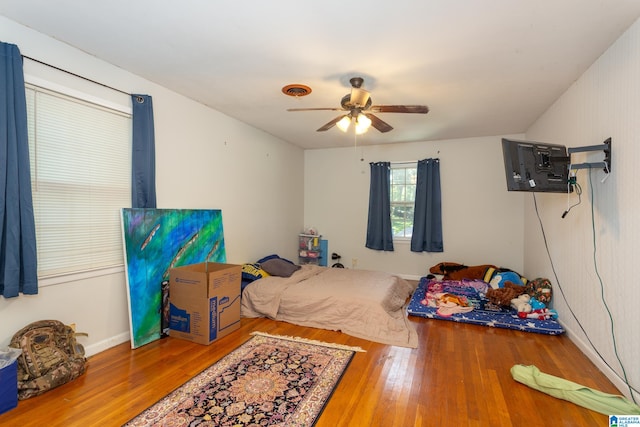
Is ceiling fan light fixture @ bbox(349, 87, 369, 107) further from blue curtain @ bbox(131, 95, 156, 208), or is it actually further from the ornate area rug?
the ornate area rug

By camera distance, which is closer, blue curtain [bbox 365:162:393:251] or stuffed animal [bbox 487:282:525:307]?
stuffed animal [bbox 487:282:525:307]

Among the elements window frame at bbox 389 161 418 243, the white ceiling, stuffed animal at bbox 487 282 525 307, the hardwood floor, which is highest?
the white ceiling

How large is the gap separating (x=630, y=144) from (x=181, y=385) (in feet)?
11.4

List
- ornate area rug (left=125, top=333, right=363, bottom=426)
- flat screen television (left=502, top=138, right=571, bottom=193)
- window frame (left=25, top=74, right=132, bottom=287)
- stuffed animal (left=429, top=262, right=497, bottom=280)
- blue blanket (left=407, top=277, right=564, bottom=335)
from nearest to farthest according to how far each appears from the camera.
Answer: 1. ornate area rug (left=125, top=333, right=363, bottom=426)
2. window frame (left=25, top=74, right=132, bottom=287)
3. flat screen television (left=502, top=138, right=571, bottom=193)
4. blue blanket (left=407, top=277, right=564, bottom=335)
5. stuffed animal (left=429, top=262, right=497, bottom=280)

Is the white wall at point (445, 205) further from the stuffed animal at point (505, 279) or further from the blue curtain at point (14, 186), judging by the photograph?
the blue curtain at point (14, 186)

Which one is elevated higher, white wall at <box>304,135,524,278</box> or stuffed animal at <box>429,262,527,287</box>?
white wall at <box>304,135,524,278</box>

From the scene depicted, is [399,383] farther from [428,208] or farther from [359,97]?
[428,208]

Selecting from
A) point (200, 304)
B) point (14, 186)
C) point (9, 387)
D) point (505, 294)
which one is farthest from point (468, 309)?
point (14, 186)

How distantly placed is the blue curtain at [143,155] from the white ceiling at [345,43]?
Result: 7.6 inches

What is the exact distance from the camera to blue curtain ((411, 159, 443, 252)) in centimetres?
529

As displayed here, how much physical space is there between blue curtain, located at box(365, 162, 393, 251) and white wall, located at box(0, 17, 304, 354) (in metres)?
1.43

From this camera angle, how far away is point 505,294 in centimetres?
374

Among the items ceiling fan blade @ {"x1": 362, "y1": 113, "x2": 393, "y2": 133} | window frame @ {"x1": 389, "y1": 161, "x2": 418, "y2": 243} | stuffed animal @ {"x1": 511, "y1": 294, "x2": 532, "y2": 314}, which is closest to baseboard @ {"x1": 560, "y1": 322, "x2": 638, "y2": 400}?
stuffed animal @ {"x1": 511, "y1": 294, "x2": 532, "y2": 314}

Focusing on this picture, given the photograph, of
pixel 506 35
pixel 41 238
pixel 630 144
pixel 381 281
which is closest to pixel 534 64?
pixel 506 35
